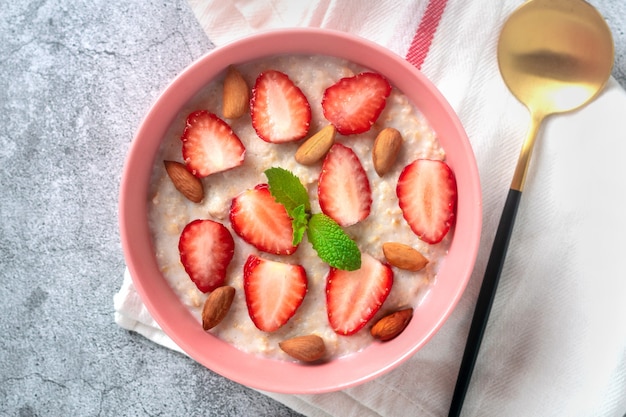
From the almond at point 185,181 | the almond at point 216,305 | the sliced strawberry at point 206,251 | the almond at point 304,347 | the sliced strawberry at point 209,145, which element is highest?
the sliced strawberry at point 209,145

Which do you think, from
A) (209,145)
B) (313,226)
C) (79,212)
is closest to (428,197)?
(313,226)

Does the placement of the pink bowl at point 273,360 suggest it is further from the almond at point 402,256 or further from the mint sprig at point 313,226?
the mint sprig at point 313,226

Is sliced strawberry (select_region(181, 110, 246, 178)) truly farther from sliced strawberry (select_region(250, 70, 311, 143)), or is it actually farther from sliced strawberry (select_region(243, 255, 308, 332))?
sliced strawberry (select_region(243, 255, 308, 332))

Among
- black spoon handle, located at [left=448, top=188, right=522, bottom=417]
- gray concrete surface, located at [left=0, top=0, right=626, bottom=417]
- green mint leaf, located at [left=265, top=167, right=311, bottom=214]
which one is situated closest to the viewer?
green mint leaf, located at [left=265, top=167, right=311, bottom=214]

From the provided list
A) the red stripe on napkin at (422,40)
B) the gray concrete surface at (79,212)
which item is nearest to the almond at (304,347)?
the gray concrete surface at (79,212)

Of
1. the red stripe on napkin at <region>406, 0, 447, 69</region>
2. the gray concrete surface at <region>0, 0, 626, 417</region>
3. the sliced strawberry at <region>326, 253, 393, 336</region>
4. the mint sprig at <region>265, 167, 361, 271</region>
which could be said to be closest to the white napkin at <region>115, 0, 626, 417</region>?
the red stripe on napkin at <region>406, 0, 447, 69</region>
